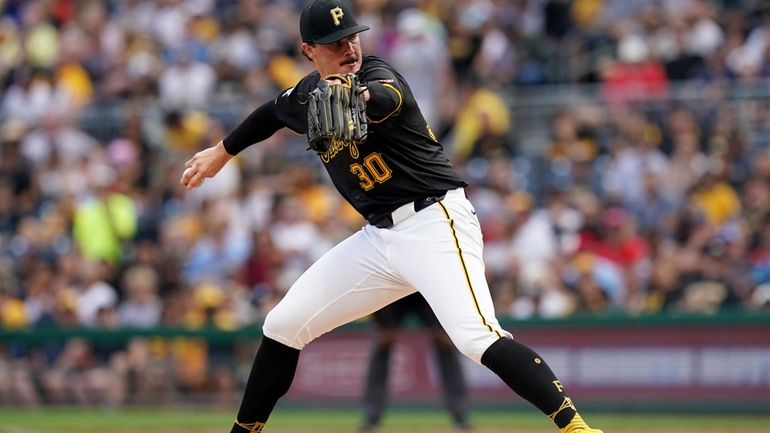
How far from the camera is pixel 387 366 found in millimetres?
10664

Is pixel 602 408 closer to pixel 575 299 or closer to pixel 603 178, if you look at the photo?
pixel 575 299

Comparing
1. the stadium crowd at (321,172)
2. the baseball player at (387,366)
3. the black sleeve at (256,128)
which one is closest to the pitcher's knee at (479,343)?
the black sleeve at (256,128)

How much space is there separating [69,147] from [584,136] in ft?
19.6

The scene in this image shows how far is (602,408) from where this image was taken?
12023mm

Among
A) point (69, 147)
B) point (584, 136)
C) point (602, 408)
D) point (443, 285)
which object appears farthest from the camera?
point (69, 147)

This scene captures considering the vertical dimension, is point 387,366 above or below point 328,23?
below

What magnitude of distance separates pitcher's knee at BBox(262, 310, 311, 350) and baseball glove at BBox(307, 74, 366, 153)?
110 centimetres

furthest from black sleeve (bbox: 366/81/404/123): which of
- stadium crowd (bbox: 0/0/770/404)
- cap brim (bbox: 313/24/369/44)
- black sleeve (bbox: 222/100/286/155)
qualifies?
stadium crowd (bbox: 0/0/770/404)

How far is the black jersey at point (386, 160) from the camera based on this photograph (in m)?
6.40

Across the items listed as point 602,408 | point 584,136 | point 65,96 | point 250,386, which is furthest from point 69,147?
point 250,386

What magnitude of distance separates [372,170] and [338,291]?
24.2 inches

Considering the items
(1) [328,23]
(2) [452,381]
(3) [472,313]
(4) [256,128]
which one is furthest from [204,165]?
(2) [452,381]

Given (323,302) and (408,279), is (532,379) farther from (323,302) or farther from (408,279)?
(323,302)

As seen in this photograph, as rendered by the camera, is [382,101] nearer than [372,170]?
Yes
